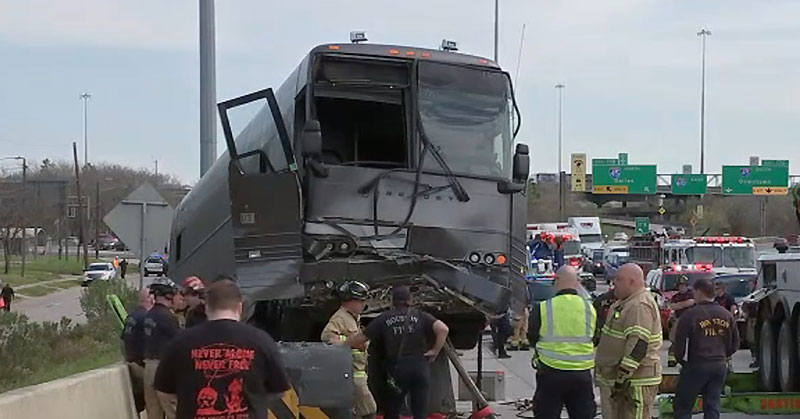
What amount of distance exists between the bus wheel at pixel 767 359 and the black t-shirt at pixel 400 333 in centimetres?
610

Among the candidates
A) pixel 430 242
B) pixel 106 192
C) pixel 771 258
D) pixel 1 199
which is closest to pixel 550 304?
pixel 430 242

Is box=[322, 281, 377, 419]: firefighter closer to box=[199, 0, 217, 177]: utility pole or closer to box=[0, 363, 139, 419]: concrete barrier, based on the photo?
box=[0, 363, 139, 419]: concrete barrier

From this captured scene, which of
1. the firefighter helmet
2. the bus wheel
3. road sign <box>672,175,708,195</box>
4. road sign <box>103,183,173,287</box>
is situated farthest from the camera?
road sign <box>672,175,708,195</box>

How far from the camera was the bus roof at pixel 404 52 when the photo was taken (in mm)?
12421

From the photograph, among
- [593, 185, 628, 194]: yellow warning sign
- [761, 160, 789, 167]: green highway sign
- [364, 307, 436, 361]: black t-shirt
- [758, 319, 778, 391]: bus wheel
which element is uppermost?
[761, 160, 789, 167]: green highway sign

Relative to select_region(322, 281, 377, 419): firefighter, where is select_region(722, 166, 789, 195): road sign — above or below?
above

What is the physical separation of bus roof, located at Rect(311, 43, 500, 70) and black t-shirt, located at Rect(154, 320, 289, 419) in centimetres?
687

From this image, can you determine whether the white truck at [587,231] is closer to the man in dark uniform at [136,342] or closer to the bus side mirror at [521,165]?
the bus side mirror at [521,165]

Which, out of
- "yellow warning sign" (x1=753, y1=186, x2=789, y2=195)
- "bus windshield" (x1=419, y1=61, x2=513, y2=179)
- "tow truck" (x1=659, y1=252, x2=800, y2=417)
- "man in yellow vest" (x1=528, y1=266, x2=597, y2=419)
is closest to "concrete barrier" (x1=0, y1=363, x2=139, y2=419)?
"man in yellow vest" (x1=528, y1=266, x2=597, y2=419)

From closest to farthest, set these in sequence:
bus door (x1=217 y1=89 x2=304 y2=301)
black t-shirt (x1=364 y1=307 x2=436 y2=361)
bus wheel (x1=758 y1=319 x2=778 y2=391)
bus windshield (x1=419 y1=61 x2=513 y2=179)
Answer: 1. black t-shirt (x1=364 y1=307 x2=436 y2=361)
2. bus door (x1=217 y1=89 x2=304 y2=301)
3. bus windshield (x1=419 y1=61 x2=513 y2=179)
4. bus wheel (x1=758 y1=319 x2=778 y2=391)

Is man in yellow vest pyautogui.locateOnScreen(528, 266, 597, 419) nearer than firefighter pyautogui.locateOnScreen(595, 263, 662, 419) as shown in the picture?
Yes

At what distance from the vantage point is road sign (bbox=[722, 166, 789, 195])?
65000 mm

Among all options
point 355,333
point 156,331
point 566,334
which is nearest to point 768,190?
point 355,333

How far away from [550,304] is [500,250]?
2.78 metres
